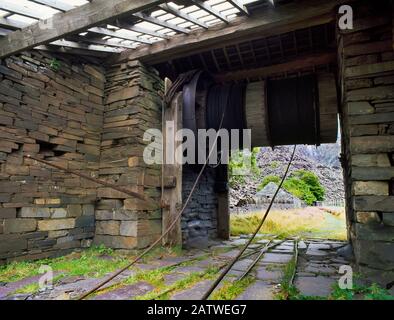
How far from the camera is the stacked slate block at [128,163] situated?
438 centimetres

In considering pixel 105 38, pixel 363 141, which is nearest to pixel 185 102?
pixel 105 38

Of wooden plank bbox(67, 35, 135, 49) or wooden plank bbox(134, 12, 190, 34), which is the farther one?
wooden plank bbox(67, 35, 135, 49)

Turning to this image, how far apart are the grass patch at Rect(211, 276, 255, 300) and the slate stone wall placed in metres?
2.39

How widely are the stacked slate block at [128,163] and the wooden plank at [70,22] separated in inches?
68.9

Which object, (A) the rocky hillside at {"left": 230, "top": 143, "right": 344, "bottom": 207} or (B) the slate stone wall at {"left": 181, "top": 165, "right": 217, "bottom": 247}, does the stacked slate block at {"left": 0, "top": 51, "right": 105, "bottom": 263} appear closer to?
(B) the slate stone wall at {"left": 181, "top": 165, "right": 217, "bottom": 247}

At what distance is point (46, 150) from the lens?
4.16 metres

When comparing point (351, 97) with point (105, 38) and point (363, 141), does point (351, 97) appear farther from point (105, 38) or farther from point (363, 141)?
point (105, 38)

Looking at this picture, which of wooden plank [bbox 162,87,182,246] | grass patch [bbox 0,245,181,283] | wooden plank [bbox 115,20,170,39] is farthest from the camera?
wooden plank [bbox 162,87,182,246]

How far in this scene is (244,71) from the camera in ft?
18.4

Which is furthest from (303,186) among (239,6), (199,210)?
(239,6)

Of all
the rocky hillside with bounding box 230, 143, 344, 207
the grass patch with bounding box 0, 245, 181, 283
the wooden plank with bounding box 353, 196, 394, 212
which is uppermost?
the rocky hillside with bounding box 230, 143, 344, 207

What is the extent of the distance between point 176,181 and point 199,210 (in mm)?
1657

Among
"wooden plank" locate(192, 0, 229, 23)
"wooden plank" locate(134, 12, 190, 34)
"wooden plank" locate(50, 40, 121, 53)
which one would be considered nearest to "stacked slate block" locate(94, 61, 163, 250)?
"wooden plank" locate(50, 40, 121, 53)

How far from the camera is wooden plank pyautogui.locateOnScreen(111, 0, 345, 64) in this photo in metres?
3.56
